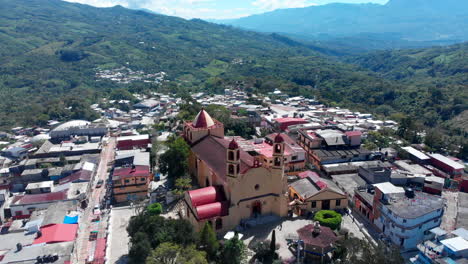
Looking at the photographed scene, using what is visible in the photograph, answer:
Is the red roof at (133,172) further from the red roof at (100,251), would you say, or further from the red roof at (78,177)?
the red roof at (100,251)

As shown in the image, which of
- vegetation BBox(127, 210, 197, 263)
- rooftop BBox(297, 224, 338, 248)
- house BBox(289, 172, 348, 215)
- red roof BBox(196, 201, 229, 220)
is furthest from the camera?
house BBox(289, 172, 348, 215)

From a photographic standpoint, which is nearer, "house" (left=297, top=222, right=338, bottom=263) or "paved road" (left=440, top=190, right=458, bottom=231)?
"house" (left=297, top=222, right=338, bottom=263)

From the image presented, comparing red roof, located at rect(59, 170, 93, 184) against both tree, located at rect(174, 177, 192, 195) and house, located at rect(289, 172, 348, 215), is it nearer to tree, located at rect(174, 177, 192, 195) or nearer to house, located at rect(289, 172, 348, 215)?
tree, located at rect(174, 177, 192, 195)

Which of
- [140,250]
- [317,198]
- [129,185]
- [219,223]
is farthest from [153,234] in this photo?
[317,198]

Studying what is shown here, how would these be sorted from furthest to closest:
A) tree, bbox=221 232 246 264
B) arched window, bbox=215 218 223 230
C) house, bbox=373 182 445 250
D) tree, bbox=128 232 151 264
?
1. arched window, bbox=215 218 223 230
2. house, bbox=373 182 445 250
3. tree, bbox=128 232 151 264
4. tree, bbox=221 232 246 264

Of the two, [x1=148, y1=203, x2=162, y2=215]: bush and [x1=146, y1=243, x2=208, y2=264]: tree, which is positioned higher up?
[x1=146, y1=243, x2=208, y2=264]: tree

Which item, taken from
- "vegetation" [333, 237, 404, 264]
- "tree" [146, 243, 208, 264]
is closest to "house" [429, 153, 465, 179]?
"vegetation" [333, 237, 404, 264]

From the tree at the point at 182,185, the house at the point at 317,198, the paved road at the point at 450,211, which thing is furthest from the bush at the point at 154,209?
the paved road at the point at 450,211
